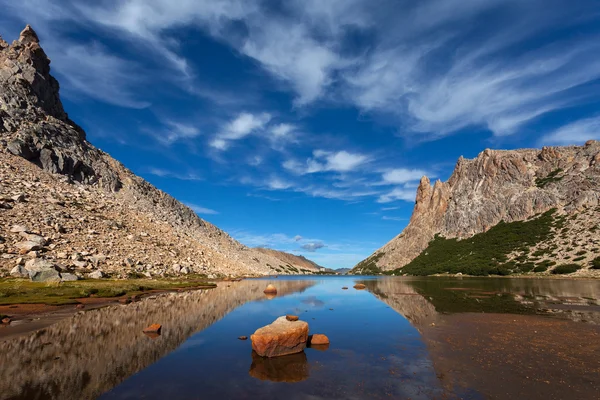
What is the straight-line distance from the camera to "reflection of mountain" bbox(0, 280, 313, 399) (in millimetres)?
12273

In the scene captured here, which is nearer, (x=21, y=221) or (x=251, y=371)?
(x=251, y=371)

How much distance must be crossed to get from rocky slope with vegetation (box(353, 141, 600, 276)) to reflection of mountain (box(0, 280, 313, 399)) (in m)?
103

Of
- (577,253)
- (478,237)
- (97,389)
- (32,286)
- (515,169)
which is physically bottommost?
(97,389)

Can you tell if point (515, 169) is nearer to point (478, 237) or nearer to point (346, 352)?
point (478, 237)

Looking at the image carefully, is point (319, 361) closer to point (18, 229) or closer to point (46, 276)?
point (46, 276)

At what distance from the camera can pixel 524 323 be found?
984 inches

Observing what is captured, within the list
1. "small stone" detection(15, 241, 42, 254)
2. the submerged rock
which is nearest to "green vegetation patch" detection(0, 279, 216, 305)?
"small stone" detection(15, 241, 42, 254)

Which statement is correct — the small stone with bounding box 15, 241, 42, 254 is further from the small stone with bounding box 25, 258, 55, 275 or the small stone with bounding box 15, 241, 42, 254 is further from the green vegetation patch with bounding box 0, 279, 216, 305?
the green vegetation patch with bounding box 0, 279, 216, 305

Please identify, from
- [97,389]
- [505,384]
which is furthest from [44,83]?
[505,384]

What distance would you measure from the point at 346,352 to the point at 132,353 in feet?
41.1

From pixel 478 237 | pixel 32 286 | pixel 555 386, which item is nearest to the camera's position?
pixel 555 386

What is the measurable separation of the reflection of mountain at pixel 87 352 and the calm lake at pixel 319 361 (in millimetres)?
57

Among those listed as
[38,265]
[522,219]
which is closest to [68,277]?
[38,265]

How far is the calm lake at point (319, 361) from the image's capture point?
12086 millimetres
